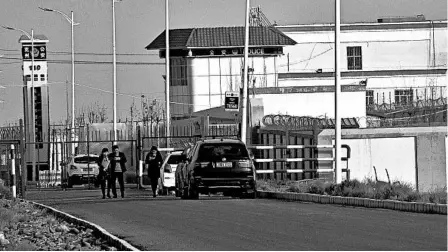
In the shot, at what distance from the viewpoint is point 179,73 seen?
310ft

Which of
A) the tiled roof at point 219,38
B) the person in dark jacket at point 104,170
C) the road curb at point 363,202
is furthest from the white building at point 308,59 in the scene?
the road curb at point 363,202

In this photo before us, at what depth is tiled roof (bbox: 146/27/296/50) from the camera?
3620 inches

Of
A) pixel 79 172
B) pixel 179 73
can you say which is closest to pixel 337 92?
pixel 79 172

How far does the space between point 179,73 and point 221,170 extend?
2353 inches

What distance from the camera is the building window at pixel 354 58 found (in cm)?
9181

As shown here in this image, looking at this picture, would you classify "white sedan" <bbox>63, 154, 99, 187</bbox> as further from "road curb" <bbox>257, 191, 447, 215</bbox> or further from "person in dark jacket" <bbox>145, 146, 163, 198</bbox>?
"road curb" <bbox>257, 191, 447, 215</bbox>

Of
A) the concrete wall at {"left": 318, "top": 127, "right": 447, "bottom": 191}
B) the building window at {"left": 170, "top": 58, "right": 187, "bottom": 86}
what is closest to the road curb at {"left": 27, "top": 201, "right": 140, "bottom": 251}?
the concrete wall at {"left": 318, "top": 127, "right": 447, "bottom": 191}

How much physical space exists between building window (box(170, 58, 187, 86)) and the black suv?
59189 mm

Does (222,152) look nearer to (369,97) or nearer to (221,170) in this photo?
(221,170)

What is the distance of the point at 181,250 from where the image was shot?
17109mm

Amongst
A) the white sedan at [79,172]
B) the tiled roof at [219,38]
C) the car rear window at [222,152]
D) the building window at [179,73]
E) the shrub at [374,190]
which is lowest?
the white sedan at [79,172]

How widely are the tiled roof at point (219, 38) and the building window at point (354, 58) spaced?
4.31 meters

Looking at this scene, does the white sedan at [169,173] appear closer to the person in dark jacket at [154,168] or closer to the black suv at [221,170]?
the person in dark jacket at [154,168]

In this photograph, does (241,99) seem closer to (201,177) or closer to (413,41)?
(201,177)
